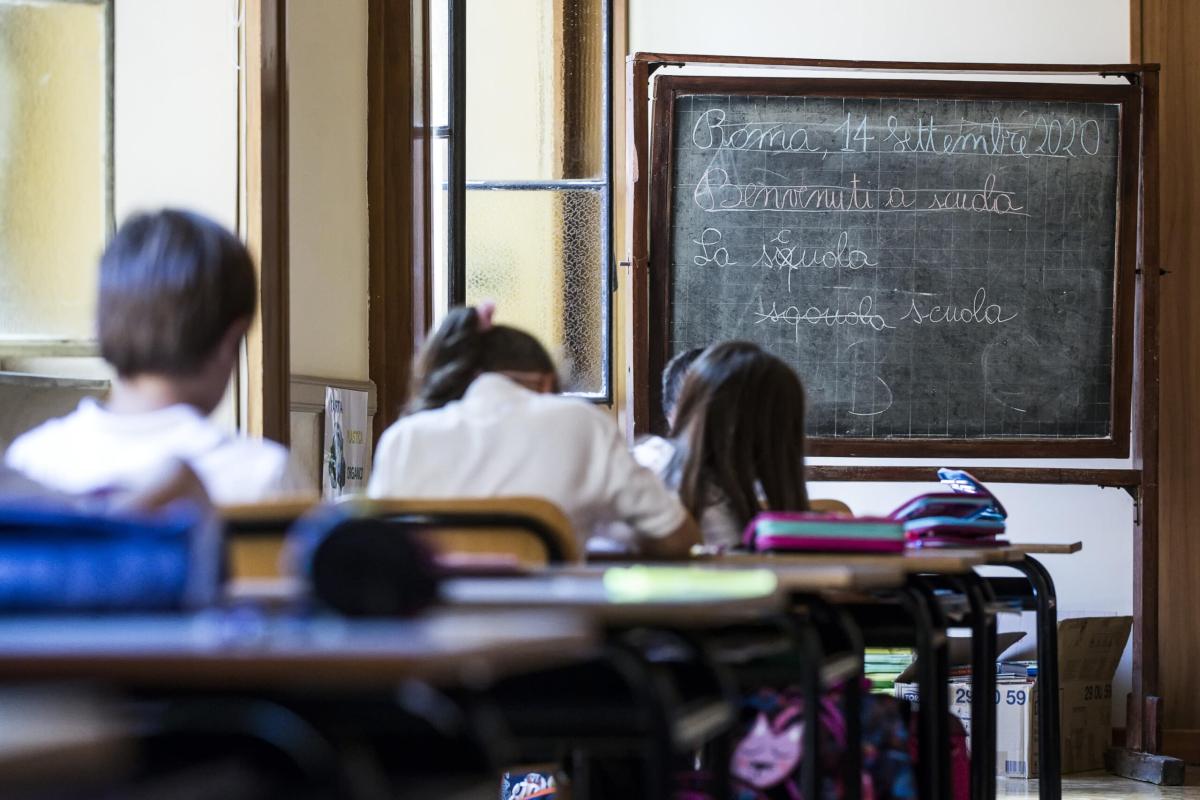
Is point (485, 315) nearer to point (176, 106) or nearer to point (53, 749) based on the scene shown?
point (176, 106)

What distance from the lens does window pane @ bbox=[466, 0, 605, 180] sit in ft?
18.1

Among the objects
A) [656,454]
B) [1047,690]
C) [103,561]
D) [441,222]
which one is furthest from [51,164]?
[103,561]

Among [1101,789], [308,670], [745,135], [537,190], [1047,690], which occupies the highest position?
[745,135]

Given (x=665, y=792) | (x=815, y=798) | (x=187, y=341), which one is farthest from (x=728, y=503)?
(x=665, y=792)

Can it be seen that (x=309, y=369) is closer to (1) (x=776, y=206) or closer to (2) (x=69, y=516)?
(1) (x=776, y=206)

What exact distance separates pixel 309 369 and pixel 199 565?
3.14 metres

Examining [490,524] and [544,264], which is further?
[544,264]

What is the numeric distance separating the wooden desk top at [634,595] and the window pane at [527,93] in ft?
13.3

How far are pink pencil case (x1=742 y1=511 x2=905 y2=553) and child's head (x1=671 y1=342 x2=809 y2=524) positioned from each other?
53 cm

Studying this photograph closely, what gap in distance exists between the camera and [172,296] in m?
1.71

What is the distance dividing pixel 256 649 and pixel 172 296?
0.99m

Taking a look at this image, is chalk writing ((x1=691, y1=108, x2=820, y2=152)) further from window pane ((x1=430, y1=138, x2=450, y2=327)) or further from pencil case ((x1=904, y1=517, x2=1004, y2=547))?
pencil case ((x1=904, y1=517, x2=1004, y2=547))

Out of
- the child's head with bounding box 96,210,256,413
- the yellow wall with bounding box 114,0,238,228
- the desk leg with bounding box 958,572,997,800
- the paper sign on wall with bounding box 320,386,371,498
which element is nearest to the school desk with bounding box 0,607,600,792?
the child's head with bounding box 96,210,256,413

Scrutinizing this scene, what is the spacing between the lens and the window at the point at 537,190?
5516mm
